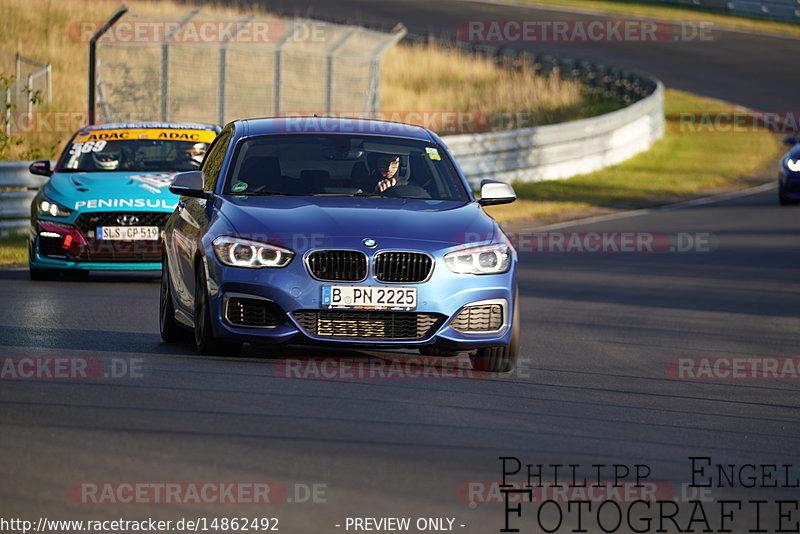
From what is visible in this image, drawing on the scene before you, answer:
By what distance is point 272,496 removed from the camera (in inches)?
244

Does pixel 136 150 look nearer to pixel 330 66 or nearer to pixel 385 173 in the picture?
pixel 385 173

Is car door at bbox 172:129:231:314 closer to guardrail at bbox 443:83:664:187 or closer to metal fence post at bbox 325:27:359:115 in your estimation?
guardrail at bbox 443:83:664:187

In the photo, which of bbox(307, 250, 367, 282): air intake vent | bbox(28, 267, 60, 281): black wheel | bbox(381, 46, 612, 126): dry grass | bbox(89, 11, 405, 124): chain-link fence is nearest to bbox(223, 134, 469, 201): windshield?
bbox(307, 250, 367, 282): air intake vent

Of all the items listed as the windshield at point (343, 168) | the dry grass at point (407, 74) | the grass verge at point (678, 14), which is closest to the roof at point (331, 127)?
the windshield at point (343, 168)

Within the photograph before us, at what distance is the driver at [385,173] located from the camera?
10.4 metres

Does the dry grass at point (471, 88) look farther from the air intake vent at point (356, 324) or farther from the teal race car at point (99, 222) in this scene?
the air intake vent at point (356, 324)

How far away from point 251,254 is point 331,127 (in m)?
1.85

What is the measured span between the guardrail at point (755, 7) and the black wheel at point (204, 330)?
193 ft

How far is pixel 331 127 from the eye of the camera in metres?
10.9

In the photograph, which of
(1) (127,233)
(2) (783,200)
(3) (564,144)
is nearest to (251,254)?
(1) (127,233)

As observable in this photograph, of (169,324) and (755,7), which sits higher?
(755,7)

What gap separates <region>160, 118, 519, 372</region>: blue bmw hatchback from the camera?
9.31 meters

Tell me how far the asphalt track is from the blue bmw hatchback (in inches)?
11.3

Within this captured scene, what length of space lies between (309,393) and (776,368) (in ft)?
14.4
